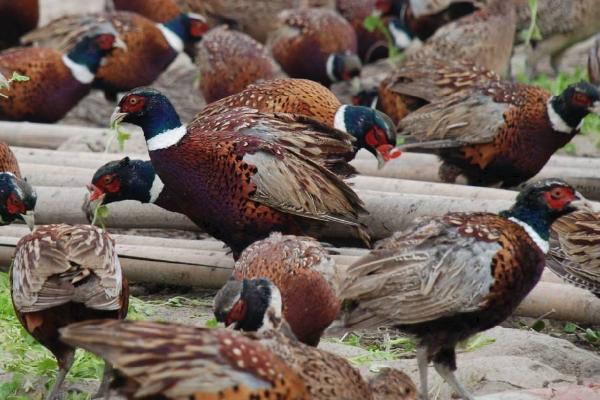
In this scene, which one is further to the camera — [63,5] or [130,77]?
[63,5]

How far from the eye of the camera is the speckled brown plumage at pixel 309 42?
37.1 ft

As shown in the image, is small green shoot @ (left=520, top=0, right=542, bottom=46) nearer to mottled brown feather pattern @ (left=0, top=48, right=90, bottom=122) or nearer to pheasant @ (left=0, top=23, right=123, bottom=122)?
pheasant @ (left=0, top=23, right=123, bottom=122)

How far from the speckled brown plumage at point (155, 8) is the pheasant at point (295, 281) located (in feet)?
21.8

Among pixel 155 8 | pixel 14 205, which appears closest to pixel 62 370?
pixel 14 205

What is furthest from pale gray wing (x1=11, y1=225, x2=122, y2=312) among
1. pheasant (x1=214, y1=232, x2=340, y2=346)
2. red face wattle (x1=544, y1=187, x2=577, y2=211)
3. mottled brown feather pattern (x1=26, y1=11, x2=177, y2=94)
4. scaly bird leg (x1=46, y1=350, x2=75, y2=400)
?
mottled brown feather pattern (x1=26, y1=11, x2=177, y2=94)

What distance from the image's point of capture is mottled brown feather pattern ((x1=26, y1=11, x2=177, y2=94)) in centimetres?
1058

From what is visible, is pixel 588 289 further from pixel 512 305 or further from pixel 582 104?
pixel 582 104

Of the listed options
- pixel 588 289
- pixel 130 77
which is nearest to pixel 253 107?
pixel 588 289

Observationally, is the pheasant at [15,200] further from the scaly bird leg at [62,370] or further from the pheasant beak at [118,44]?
the pheasant beak at [118,44]

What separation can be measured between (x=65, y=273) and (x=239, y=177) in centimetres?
144

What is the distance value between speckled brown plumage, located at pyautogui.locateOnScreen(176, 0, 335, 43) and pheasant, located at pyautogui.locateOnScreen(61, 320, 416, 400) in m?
8.37

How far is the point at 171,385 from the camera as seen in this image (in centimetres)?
401

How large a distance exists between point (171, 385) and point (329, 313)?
1.60m

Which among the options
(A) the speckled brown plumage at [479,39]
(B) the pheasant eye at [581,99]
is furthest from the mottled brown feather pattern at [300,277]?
(A) the speckled brown plumage at [479,39]
